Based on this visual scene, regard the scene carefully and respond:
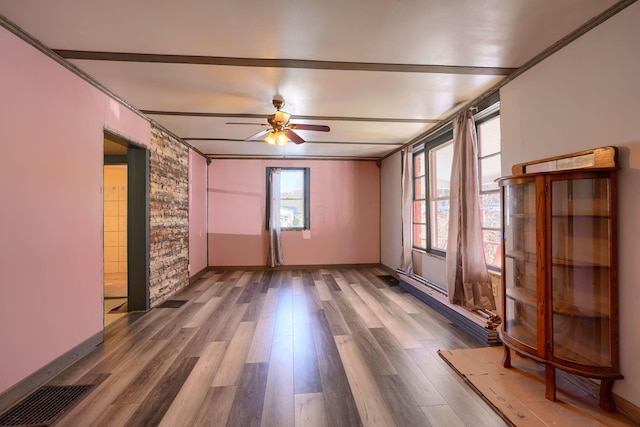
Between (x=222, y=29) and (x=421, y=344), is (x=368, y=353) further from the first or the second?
(x=222, y=29)

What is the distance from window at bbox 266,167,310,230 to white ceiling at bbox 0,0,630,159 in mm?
2789

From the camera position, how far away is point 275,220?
5.75 meters

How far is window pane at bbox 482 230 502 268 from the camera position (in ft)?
9.58

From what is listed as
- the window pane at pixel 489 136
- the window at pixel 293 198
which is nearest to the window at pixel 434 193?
the window pane at pixel 489 136

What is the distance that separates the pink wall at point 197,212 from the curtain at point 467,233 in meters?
4.16

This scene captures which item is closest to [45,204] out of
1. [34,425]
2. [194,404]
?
[34,425]

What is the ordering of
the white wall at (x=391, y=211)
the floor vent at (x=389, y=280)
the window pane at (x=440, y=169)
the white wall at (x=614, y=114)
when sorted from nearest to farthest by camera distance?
1. the white wall at (x=614, y=114)
2. the window pane at (x=440, y=169)
3. the floor vent at (x=389, y=280)
4. the white wall at (x=391, y=211)

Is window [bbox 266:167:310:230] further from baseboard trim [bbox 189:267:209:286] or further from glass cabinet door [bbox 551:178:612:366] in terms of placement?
glass cabinet door [bbox 551:178:612:366]

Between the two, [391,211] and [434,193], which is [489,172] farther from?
[391,211]

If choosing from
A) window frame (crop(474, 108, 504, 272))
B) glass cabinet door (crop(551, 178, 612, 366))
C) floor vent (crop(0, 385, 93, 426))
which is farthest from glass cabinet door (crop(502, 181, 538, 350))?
floor vent (crop(0, 385, 93, 426))

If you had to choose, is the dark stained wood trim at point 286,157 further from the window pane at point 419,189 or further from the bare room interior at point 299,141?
the bare room interior at point 299,141

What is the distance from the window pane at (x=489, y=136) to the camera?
2966mm

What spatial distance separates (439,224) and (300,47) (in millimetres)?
3134

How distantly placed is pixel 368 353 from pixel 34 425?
2.23 m
